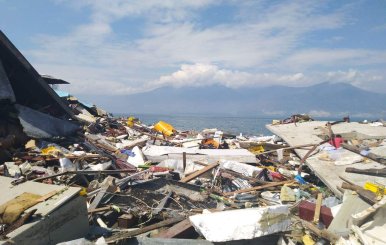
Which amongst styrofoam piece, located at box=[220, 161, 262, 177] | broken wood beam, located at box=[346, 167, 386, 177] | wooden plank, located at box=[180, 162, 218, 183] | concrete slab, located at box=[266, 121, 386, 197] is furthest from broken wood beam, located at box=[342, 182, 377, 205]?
wooden plank, located at box=[180, 162, 218, 183]

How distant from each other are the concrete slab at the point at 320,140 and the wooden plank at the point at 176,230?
3.87m

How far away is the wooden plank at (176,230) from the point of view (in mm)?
5441

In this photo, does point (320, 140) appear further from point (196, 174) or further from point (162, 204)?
point (162, 204)

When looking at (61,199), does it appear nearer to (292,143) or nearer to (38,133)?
(38,133)

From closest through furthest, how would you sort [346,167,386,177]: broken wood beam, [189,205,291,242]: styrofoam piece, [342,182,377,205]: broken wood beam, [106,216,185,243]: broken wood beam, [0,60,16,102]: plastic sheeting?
[106,216,185,243]: broken wood beam
[189,205,291,242]: styrofoam piece
[342,182,377,205]: broken wood beam
[346,167,386,177]: broken wood beam
[0,60,16,102]: plastic sheeting

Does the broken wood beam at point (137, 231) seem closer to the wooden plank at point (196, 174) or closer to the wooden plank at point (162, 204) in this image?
the wooden plank at point (162, 204)

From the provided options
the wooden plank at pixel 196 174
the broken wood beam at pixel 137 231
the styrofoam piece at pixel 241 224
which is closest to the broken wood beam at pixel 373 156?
the wooden plank at pixel 196 174

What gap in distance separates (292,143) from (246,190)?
6751mm

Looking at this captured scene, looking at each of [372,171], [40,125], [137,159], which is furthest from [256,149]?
[40,125]

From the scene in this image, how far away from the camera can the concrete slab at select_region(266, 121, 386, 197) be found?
814cm

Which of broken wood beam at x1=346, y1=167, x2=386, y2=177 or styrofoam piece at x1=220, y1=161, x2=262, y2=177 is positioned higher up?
broken wood beam at x1=346, y1=167, x2=386, y2=177

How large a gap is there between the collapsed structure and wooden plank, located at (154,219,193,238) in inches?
0.9

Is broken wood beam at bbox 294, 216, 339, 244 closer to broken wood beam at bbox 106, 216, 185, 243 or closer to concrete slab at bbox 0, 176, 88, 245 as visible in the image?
broken wood beam at bbox 106, 216, 185, 243

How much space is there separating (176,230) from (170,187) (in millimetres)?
2838
